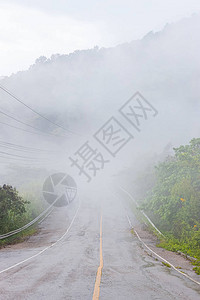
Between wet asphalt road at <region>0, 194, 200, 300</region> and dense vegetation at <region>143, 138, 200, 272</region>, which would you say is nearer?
wet asphalt road at <region>0, 194, 200, 300</region>

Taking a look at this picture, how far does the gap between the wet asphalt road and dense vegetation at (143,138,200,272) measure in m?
2.81

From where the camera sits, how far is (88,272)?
397 inches

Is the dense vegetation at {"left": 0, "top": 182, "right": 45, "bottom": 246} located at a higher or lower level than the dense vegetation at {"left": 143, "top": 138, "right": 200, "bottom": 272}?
higher

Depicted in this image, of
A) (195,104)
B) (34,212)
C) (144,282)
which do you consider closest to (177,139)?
(195,104)

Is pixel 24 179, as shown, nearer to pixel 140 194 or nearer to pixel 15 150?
pixel 140 194

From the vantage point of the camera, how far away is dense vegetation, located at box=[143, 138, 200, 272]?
692 inches

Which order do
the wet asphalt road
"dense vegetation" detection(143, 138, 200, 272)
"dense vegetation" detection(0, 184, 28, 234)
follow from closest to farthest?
the wet asphalt road < "dense vegetation" detection(143, 138, 200, 272) < "dense vegetation" detection(0, 184, 28, 234)

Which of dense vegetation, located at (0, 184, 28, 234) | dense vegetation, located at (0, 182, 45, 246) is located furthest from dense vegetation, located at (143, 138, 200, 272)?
dense vegetation, located at (0, 184, 28, 234)

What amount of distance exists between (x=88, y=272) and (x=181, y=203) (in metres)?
12.5

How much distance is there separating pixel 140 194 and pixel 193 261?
26.6m

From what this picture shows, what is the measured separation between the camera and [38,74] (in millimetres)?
Result: 174500

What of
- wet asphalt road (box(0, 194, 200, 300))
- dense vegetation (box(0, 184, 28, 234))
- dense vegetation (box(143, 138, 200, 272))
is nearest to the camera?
wet asphalt road (box(0, 194, 200, 300))

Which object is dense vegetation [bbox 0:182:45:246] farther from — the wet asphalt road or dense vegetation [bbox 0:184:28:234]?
the wet asphalt road

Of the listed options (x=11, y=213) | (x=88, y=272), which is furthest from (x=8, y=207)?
(x=88, y=272)
